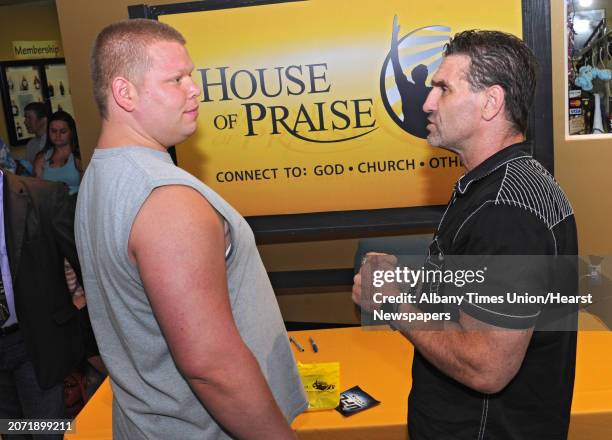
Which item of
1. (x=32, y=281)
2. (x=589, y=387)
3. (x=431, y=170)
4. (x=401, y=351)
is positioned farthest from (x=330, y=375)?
(x=431, y=170)

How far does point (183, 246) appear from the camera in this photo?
103 centimetres

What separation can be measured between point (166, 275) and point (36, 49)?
28.0ft

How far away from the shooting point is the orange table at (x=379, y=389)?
5.62 feet

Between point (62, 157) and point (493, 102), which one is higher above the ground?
point (493, 102)

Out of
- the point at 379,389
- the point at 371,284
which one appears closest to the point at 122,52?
the point at 371,284

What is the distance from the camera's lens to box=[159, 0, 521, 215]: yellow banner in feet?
10.3

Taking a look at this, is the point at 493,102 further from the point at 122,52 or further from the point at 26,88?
the point at 26,88

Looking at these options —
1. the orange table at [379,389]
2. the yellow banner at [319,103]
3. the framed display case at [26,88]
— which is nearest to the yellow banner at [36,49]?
the framed display case at [26,88]

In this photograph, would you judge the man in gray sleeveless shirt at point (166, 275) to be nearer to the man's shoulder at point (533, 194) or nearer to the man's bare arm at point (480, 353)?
the man's bare arm at point (480, 353)

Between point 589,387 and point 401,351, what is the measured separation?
0.62 meters

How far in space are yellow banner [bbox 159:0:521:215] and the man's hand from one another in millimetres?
1805

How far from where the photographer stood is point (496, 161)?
4.46 ft

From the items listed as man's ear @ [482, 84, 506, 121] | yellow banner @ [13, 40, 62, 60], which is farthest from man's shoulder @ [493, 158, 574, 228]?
yellow banner @ [13, 40, 62, 60]

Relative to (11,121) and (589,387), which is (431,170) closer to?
(589,387)
